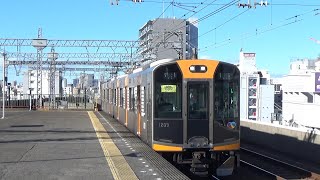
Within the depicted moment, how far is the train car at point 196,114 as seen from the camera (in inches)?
441

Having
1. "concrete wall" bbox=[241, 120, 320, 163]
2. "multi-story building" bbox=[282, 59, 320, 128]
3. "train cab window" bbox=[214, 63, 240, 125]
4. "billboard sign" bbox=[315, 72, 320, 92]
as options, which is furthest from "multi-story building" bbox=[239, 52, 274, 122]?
"train cab window" bbox=[214, 63, 240, 125]

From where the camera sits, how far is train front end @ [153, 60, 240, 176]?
11.2 meters

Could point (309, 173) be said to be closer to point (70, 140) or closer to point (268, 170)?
point (268, 170)

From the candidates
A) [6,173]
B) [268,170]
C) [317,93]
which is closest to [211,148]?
[268,170]

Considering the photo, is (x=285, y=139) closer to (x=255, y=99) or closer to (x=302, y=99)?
(x=255, y=99)

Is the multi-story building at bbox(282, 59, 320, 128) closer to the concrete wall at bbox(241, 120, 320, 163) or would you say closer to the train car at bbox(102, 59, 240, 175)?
the concrete wall at bbox(241, 120, 320, 163)

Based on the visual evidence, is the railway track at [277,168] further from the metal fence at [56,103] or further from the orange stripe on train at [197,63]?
the metal fence at [56,103]

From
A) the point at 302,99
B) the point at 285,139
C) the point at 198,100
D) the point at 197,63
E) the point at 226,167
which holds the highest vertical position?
the point at 197,63

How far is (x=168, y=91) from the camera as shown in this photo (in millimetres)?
11516

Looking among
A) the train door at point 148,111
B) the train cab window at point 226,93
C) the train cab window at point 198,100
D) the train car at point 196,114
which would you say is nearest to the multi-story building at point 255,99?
the train door at point 148,111

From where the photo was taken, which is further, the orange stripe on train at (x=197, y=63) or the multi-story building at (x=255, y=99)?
the multi-story building at (x=255, y=99)

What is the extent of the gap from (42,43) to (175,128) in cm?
3883

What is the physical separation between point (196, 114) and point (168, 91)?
90 cm

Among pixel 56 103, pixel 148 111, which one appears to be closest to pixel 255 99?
pixel 56 103
